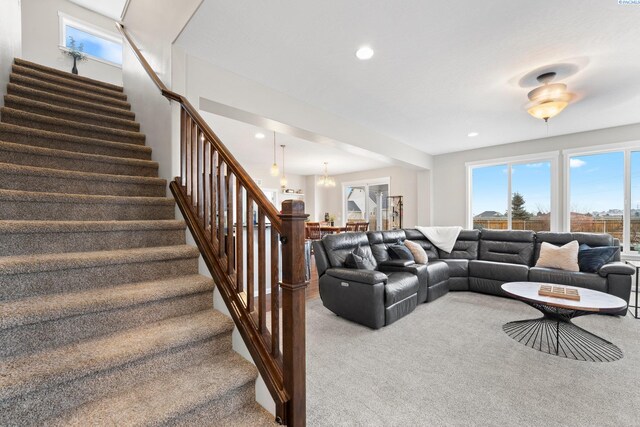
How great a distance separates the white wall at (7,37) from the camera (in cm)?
270

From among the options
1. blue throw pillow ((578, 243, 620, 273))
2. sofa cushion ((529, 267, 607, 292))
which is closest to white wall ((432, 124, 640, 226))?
blue throw pillow ((578, 243, 620, 273))

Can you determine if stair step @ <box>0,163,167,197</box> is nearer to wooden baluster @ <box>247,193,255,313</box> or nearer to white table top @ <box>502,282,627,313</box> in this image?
wooden baluster @ <box>247,193,255,313</box>

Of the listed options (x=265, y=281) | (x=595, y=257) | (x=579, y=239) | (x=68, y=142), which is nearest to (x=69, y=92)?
(x=68, y=142)

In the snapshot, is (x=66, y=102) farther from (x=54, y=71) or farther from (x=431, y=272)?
(x=431, y=272)

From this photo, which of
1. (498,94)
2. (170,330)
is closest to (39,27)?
(170,330)

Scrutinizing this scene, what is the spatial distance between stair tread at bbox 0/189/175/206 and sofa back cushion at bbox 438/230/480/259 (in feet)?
14.8

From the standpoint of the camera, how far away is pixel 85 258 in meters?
1.55

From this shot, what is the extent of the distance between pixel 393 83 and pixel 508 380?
288 cm

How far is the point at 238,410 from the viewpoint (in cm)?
137

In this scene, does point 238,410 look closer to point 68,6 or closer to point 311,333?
point 311,333

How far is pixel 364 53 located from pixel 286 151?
405 centimetres

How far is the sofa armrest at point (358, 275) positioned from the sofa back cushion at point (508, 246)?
274 centimetres

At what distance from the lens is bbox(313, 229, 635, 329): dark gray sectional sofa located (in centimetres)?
302

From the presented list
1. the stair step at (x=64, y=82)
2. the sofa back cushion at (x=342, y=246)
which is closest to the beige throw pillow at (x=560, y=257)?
the sofa back cushion at (x=342, y=246)
